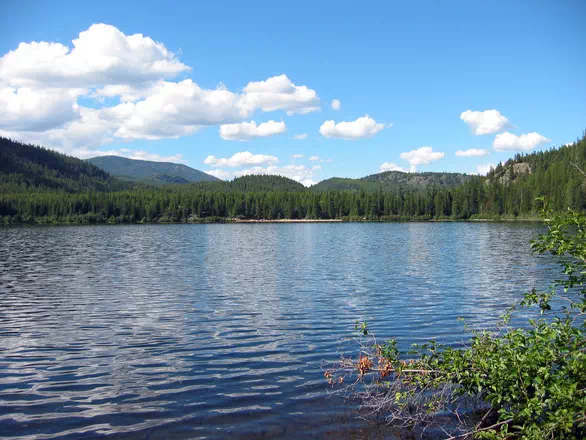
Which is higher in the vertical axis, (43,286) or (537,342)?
(537,342)

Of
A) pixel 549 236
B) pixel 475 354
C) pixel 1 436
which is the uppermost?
pixel 549 236

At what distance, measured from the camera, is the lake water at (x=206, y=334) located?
1227 centimetres

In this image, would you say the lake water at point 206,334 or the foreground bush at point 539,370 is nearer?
the foreground bush at point 539,370

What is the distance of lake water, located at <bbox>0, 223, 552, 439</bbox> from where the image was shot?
1227 centimetres

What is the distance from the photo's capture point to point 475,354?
1080 cm

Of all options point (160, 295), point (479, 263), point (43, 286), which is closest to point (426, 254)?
point (479, 263)

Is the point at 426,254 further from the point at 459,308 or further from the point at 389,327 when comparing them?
the point at 389,327

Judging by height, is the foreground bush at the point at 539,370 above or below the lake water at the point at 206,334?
above

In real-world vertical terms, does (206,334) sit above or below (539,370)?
below

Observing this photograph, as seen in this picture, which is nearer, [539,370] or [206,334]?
[539,370]

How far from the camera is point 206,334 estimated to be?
2034 centimetres

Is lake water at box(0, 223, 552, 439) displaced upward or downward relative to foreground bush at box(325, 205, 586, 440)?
downward

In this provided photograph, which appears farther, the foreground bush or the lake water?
the lake water

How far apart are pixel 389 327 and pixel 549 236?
12681mm
